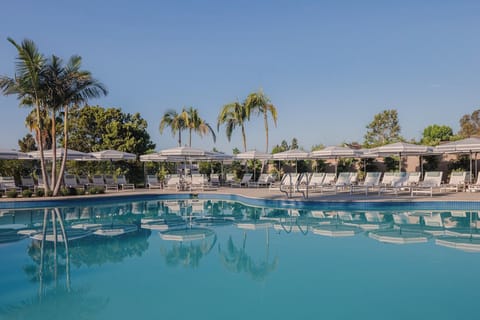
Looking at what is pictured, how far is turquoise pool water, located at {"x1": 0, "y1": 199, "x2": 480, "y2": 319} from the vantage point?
4145 mm

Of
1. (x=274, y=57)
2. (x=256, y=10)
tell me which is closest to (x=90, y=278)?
(x=256, y=10)

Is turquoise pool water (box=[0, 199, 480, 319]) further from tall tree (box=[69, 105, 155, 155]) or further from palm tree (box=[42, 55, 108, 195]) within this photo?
tall tree (box=[69, 105, 155, 155])

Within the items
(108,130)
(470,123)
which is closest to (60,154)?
(108,130)

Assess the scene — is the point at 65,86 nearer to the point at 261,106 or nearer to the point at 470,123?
the point at 261,106

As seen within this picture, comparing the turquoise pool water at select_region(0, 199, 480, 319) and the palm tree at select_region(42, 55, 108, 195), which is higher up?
the palm tree at select_region(42, 55, 108, 195)

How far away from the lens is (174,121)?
2519 centimetres

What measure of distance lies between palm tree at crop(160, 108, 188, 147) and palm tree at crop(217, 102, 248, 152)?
289 cm

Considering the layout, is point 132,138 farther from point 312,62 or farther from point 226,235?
point 226,235

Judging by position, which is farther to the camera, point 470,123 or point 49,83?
point 470,123

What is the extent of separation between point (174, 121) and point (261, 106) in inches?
263

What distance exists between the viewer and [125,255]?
6.52 metres

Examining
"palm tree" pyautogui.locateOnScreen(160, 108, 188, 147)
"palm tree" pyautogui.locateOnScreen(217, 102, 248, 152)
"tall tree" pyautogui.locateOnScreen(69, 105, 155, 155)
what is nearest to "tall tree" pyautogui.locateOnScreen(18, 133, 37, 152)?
"tall tree" pyautogui.locateOnScreen(69, 105, 155, 155)

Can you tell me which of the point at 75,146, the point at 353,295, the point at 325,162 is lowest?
the point at 353,295

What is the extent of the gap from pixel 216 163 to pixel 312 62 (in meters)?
8.93
